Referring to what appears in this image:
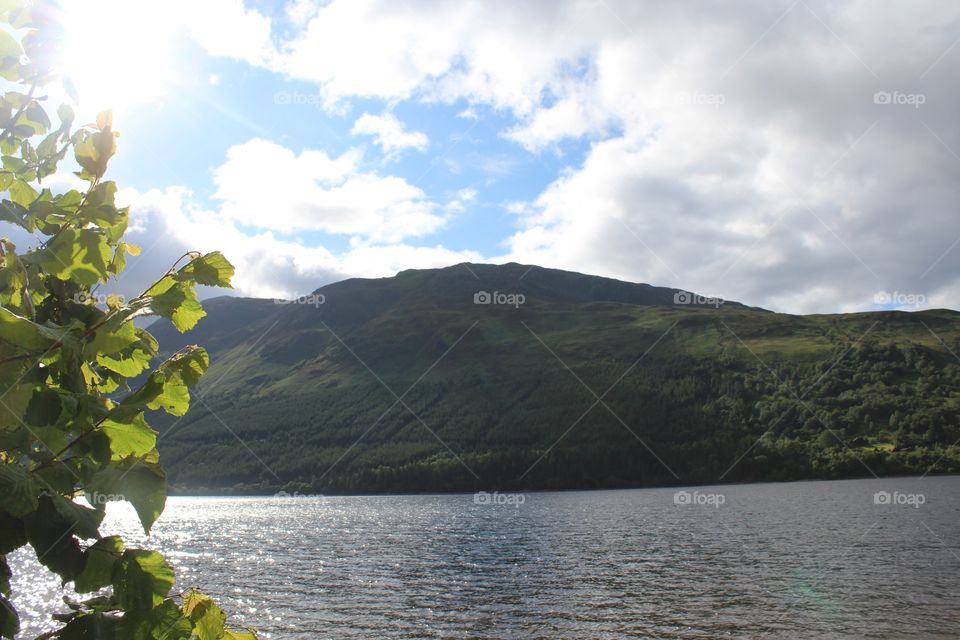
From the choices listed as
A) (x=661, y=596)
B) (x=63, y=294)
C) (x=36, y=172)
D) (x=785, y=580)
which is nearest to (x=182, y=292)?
(x=63, y=294)

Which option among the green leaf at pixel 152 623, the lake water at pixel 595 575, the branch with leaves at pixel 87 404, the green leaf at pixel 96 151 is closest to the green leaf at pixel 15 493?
the branch with leaves at pixel 87 404

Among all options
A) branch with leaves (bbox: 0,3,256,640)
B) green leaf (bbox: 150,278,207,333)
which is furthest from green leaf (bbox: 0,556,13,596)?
green leaf (bbox: 150,278,207,333)

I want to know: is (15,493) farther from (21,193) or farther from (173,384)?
(21,193)

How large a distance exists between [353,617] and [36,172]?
138 ft

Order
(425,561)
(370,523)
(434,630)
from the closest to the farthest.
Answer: (434,630) < (425,561) < (370,523)

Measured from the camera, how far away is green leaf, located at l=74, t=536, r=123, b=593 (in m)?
2.25

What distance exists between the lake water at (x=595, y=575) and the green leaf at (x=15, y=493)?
122ft

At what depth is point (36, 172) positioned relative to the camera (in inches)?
129

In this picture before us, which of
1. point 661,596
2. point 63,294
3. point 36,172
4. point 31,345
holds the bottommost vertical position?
point 661,596

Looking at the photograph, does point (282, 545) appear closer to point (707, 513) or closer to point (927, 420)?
point (707, 513)

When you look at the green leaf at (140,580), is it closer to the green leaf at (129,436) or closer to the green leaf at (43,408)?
the green leaf at (129,436)

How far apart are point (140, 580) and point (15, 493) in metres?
0.63

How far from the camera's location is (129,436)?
2240mm

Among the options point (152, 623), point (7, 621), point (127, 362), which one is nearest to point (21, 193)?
point (127, 362)
